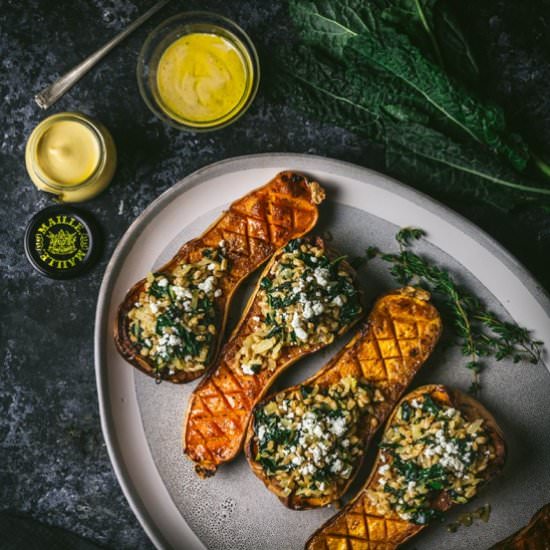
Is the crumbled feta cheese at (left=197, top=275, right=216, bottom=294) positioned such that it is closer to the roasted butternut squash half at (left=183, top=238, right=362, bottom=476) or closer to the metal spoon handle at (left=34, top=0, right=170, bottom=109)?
the roasted butternut squash half at (left=183, top=238, right=362, bottom=476)

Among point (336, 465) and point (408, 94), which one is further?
point (408, 94)

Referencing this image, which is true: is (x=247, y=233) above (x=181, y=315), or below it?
above

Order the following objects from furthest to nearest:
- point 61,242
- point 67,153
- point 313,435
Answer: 1. point 61,242
2. point 67,153
3. point 313,435

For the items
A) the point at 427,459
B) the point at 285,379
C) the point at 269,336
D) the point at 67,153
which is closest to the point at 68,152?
the point at 67,153

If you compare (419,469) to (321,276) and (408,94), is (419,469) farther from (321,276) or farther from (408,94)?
(408,94)

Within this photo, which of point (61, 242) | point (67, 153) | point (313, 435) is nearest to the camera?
point (313, 435)

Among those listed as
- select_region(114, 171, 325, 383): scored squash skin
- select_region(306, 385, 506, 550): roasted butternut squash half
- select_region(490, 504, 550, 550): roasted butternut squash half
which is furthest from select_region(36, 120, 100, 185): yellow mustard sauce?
select_region(490, 504, 550, 550): roasted butternut squash half

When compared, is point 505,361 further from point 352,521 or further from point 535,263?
point 352,521

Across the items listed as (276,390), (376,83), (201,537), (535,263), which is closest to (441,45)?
(376,83)
